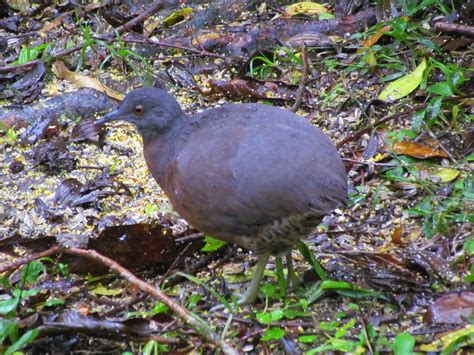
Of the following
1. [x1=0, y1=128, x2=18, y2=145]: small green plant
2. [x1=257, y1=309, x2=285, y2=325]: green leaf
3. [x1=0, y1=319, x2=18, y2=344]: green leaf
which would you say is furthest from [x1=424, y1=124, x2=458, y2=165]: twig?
[x1=0, y1=128, x2=18, y2=145]: small green plant

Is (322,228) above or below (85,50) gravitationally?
below

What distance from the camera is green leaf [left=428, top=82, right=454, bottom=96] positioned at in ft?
16.4

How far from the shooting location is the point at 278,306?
388cm

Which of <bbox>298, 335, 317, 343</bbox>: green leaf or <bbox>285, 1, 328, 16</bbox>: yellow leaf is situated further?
<bbox>285, 1, 328, 16</bbox>: yellow leaf

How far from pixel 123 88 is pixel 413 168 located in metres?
2.45

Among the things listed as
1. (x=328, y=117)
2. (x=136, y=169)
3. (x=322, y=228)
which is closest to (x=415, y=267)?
(x=322, y=228)

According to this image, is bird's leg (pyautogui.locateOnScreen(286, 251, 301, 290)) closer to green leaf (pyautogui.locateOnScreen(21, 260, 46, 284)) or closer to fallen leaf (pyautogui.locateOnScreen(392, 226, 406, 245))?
fallen leaf (pyautogui.locateOnScreen(392, 226, 406, 245))

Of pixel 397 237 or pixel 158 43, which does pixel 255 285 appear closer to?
pixel 397 237

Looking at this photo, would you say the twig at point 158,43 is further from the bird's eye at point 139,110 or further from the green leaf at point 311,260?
the green leaf at point 311,260

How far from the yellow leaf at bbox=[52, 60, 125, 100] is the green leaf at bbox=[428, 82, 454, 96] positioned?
89.4 inches

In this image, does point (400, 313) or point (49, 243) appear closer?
point (400, 313)

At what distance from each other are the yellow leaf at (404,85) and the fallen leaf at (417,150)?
1.81 feet

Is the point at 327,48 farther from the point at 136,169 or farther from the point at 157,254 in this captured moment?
the point at 157,254

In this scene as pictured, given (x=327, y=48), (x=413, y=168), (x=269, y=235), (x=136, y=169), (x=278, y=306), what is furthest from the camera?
(x=327, y=48)
